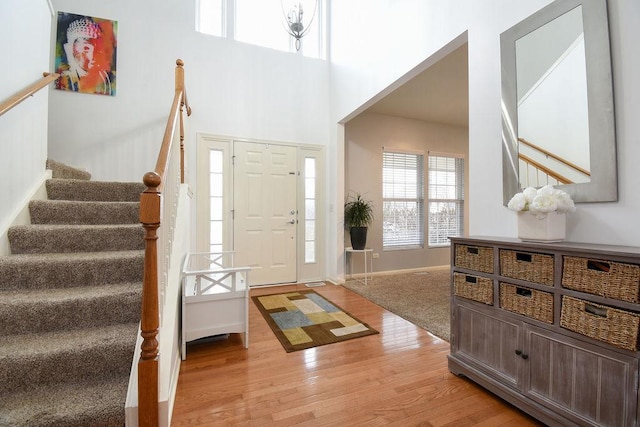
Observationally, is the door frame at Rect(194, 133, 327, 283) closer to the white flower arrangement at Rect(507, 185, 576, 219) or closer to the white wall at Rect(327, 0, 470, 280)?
the white wall at Rect(327, 0, 470, 280)

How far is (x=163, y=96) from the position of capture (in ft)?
12.7

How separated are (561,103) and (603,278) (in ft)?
3.22

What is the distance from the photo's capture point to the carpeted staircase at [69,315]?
1368 mm

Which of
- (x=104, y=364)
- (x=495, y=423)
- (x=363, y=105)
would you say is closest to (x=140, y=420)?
(x=104, y=364)

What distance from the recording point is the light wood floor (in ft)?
5.17

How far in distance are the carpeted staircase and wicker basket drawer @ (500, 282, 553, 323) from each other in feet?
6.63

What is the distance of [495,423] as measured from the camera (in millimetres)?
1537

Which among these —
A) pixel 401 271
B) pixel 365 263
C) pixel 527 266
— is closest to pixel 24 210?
pixel 527 266

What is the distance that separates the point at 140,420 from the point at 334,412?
3.10ft

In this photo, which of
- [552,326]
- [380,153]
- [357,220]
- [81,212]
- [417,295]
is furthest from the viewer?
[380,153]

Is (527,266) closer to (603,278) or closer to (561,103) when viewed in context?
(603,278)

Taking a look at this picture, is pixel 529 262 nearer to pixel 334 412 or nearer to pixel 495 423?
pixel 495 423

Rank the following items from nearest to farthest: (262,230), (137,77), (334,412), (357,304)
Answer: (334,412), (357,304), (137,77), (262,230)

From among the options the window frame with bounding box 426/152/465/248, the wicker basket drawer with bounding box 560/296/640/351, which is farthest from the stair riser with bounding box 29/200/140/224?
the window frame with bounding box 426/152/465/248
